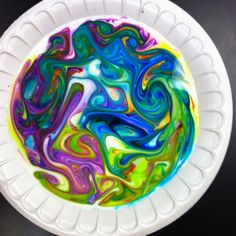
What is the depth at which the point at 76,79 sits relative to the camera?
1.11 m

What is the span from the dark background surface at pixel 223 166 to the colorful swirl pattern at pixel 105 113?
0.21m

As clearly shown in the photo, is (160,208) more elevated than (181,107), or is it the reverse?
(181,107)

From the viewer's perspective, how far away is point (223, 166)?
117 cm

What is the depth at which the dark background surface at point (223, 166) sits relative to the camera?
1165 millimetres

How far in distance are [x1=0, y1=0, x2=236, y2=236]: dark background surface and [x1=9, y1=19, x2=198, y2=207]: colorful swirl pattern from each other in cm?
21

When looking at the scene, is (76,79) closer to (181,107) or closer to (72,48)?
(72,48)

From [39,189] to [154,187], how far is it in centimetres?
41

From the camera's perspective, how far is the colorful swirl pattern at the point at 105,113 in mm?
1072

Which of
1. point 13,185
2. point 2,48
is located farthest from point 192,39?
point 13,185

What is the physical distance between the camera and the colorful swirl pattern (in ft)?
3.52

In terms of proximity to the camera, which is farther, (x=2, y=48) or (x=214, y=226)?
(x=214, y=226)

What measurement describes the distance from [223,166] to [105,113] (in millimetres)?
488

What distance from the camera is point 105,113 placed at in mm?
1094

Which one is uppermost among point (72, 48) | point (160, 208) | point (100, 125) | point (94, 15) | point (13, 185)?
point (94, 15)
